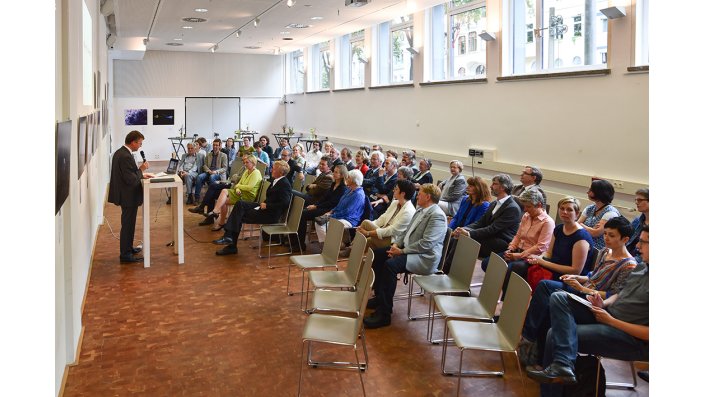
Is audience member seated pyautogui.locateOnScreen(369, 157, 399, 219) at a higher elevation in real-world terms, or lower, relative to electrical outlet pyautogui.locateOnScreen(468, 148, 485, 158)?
lower

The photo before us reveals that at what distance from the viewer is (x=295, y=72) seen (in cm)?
2238

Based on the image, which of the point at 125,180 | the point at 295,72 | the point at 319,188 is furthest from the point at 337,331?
the point at 295,72

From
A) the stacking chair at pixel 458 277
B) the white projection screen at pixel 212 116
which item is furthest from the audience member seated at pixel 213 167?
the white projection screen at pixel 212 116

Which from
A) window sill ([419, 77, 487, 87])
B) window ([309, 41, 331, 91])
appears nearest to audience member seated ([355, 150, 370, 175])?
window sill ([419, 77, 487, 87])

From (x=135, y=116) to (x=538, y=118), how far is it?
15.9m

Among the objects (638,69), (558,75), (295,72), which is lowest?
(638,69)

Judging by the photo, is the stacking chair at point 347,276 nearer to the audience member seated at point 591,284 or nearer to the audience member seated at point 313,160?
the audience member seated at point 591,284

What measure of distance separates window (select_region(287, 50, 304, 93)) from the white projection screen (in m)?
2.07

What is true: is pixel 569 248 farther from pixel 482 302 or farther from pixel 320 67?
pixel 320 67

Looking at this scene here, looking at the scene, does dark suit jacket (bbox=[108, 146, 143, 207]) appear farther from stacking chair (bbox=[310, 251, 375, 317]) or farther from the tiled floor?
stacking chair (bbox=[310, 251, 375, 317])

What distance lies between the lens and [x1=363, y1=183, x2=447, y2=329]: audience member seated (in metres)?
5.29
